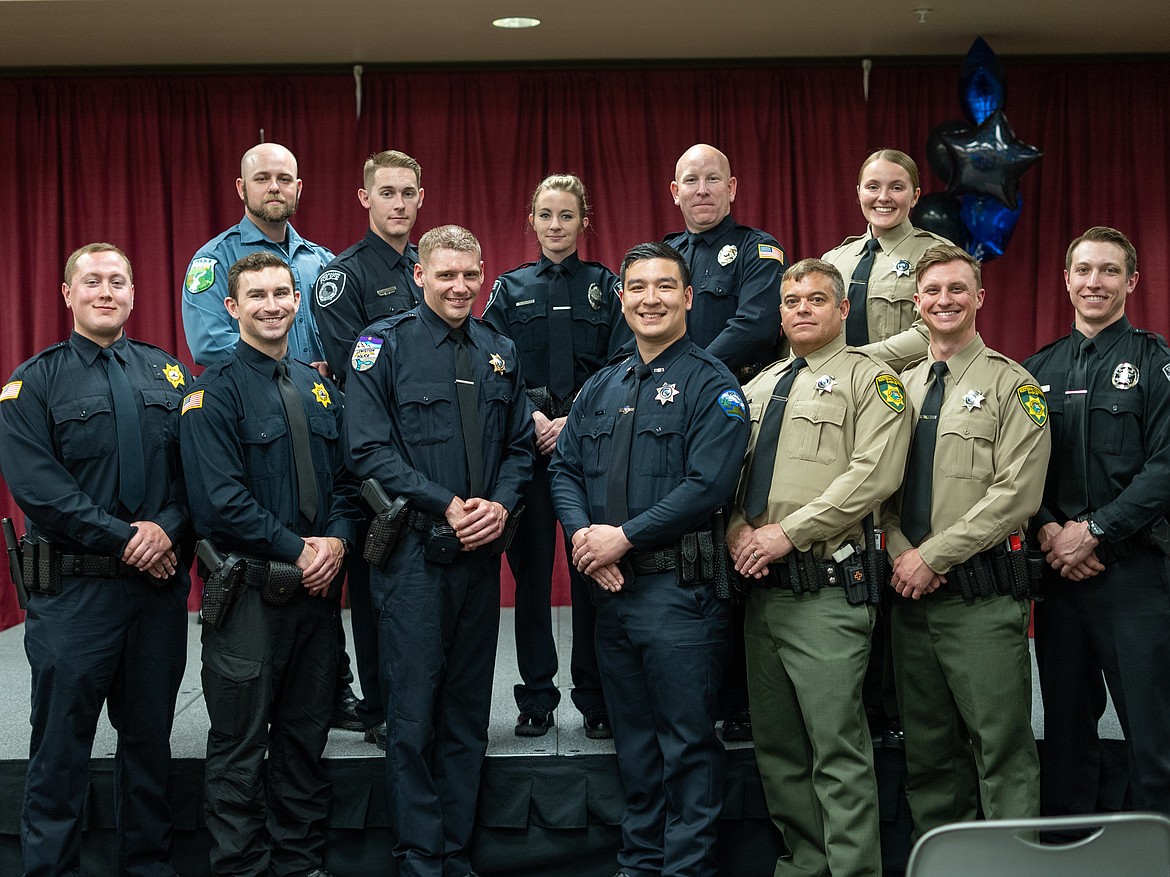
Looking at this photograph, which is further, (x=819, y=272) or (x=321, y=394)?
(x=321, y=394)

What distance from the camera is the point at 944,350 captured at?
3588 mm

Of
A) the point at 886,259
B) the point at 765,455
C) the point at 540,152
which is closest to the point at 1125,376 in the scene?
the point at 886,259

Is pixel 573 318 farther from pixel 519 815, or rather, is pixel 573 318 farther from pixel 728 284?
pixel 519 815

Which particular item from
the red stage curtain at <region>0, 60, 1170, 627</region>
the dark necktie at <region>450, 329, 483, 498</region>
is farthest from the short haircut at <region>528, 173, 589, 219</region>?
the red stage curtain at <region>0, 60, 1170, 627</region>

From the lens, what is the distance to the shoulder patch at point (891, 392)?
11.2 feet

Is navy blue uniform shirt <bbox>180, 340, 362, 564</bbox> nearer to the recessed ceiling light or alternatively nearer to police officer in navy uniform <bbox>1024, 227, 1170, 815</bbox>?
police officer in navy uniform <bbox>1024, 227, 1170, 815</bbox>

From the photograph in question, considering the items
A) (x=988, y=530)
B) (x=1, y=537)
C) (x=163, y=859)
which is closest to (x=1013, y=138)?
(x=988, y=530)

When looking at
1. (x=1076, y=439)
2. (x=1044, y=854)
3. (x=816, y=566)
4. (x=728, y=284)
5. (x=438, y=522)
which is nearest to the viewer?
(x=1044, y=854)

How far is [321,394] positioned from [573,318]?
0.92 metres

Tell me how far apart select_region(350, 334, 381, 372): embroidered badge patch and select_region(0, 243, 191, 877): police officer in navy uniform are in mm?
567

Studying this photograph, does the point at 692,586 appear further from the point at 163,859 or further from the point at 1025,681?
the point at 163,859

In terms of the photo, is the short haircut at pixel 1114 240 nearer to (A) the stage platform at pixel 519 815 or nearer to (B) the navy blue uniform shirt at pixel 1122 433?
(B) the navy blue uniform shirt at pixel 1122 433

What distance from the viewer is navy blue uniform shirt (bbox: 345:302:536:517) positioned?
11.4 ft

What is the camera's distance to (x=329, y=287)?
13.0 feet
